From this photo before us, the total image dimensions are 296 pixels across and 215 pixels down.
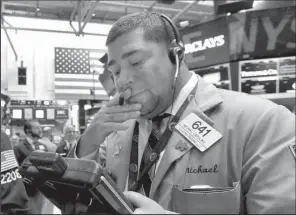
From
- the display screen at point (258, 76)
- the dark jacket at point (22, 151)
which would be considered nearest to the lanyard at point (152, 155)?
the dark jacket at point (22, 151)

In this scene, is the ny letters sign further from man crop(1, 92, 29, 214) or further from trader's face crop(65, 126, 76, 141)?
man crop(1, 92, 29, 214)

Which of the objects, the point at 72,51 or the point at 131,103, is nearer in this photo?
the point at 131,103

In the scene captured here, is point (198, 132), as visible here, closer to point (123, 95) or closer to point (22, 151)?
point (123, 95)

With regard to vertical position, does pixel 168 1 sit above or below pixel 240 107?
above

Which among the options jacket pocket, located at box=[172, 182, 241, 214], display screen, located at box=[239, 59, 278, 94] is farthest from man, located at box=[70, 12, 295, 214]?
display screen, located at box=[239, 59, 278, 94]

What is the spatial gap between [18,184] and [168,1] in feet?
21.5

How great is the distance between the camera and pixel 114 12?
12625mm

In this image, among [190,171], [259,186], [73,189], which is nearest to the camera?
[73,189]

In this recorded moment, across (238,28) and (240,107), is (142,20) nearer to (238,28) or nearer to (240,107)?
A: (240,107)

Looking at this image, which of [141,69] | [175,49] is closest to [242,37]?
[175,49]

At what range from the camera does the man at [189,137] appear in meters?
1.08

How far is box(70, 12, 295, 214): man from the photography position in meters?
1.08

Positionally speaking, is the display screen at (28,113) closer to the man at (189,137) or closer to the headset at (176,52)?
the man at (189,137)

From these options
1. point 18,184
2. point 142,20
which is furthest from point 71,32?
point 142,20
